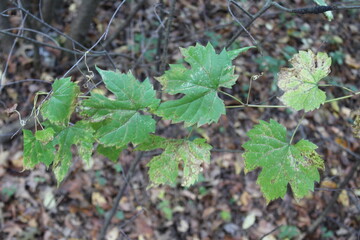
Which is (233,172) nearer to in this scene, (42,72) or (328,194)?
(328,194)

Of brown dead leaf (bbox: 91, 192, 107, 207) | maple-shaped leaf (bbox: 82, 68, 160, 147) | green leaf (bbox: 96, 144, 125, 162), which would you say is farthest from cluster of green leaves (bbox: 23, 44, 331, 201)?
Result: brown dead leaf (bbox: 91, 192, 107, 207)

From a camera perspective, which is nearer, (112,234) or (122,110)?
(122,110)

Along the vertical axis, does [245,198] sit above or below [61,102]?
below

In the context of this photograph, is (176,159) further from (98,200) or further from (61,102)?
(98,200)

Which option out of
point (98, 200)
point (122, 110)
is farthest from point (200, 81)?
point (98, 200)

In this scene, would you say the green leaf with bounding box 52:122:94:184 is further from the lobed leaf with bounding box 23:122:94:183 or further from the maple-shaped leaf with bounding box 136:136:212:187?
the maple-shaped leaf with bounding box 136:136:212:187

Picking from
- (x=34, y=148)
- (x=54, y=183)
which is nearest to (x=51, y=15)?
(x=54, y=183)

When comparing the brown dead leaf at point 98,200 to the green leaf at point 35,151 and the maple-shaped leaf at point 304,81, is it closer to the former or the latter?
the green leaf at point 35,151
